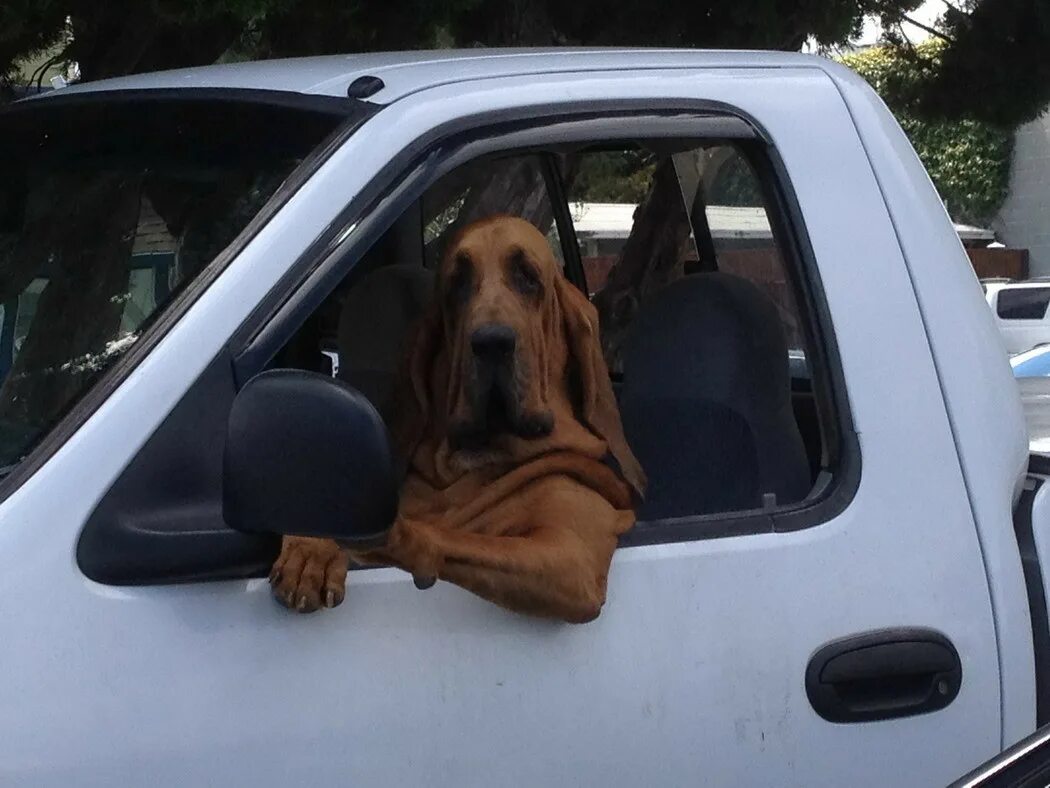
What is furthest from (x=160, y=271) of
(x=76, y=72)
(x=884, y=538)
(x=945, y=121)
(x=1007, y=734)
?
(x=945, y=121)

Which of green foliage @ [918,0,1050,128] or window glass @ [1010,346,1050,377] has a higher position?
green foliage @ [918,0,1050,128]

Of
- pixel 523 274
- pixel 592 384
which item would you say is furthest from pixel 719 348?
pixel 523 274

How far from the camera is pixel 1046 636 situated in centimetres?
246

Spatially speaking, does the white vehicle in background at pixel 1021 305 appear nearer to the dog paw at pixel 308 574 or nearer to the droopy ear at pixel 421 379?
the droopy ear at pixel 421 379

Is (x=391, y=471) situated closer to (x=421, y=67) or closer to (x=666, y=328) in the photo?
(x=421, y=67)

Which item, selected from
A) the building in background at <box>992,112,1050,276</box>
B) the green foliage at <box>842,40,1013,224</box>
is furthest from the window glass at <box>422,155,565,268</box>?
the building in background at <box>992,112,1050,276</box>

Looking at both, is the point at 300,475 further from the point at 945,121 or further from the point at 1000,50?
the point at 945,121

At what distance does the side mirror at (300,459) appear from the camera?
1.77 meters

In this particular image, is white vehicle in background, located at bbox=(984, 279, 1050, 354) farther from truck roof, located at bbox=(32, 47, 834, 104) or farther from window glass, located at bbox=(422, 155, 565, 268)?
truck roof, located at bbox=(32, 47, 834, 104)

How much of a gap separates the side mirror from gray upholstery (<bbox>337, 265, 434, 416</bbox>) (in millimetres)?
889

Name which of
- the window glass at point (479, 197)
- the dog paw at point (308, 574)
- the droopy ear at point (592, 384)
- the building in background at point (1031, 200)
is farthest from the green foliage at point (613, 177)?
the building in background at point (1031, 200)

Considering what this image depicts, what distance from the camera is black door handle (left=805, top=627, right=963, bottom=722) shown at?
228 cm

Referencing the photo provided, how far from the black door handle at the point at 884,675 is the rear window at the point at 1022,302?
15282mm

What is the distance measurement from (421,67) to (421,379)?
1.60 ft
